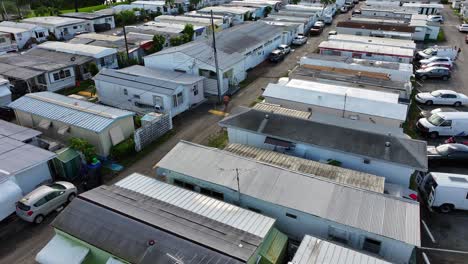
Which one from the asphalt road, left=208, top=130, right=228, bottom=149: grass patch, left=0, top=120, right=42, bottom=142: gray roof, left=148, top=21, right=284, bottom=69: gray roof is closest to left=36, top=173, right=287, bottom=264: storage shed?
the asphalt road

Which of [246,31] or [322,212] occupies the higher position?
[246,31]

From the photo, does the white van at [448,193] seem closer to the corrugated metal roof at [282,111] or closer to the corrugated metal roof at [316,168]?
the corrugated metal roof at [316,168]

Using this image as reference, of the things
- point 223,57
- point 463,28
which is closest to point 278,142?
point 223,57

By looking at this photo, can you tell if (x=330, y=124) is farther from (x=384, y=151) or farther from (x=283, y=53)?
(x=283, y=53)

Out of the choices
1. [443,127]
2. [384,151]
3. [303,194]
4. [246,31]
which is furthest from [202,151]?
[246,31]

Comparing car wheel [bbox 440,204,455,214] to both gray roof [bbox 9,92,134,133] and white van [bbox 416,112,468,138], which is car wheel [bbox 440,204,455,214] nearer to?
white van [bbox 416,112,468,138]

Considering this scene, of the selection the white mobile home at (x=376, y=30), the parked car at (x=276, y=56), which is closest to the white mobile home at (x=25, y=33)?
the parked car at (x=276, y=56)
